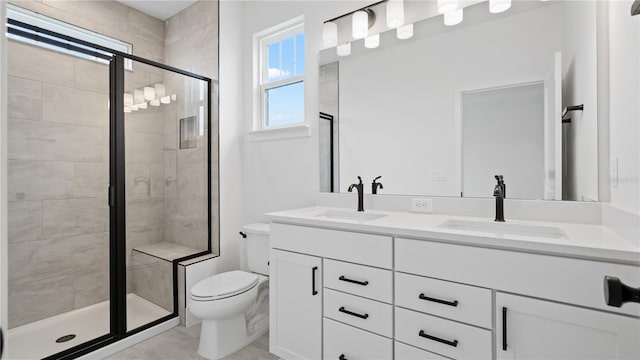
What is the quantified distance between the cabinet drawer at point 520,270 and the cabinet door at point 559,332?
0.11 ft

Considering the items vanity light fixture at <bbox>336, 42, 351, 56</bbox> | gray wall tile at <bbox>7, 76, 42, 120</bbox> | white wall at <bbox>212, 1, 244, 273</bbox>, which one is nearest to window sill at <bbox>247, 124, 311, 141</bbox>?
white wall at <bbox>212, 1, 244, 273</bbox>

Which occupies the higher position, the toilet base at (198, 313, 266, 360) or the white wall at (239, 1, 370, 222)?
the white wall at (239, 1, 370, 222)

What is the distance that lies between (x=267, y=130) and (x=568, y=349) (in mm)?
2215

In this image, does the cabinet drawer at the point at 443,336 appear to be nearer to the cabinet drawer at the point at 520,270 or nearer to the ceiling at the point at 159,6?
the cabinet drawer at the point at 520,270

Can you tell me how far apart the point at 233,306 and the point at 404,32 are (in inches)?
79.9

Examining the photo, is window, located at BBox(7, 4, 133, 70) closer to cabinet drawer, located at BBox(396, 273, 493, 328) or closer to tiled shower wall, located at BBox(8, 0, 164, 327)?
tiled shower wall, located at BBox(8, 0, 164, 327)

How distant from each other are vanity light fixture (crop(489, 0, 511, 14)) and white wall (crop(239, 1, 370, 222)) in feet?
2.63

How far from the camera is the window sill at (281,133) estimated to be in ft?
7.55

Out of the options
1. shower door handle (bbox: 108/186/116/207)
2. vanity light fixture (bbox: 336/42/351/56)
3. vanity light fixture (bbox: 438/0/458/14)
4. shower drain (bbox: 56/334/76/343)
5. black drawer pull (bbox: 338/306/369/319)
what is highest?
vanity light fixture (bbox: 438/0/458/14)

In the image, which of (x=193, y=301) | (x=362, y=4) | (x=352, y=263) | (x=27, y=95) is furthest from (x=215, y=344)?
(x=362, y=4)

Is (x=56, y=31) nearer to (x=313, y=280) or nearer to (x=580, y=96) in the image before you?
(x=313, y=280)

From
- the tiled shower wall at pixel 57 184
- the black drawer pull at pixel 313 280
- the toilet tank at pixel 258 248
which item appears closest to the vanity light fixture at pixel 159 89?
the tiled shower wall at pixel 57 184

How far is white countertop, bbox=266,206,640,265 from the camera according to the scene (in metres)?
0.93

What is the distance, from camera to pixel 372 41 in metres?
2.00
